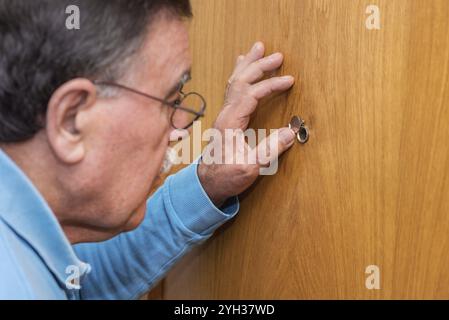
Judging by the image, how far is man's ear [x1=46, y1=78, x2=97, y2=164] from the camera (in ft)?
2.05

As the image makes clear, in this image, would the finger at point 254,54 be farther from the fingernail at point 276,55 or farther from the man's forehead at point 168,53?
the man's forehead at point 168,53

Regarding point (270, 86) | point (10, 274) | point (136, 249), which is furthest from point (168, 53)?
point (136, 249)

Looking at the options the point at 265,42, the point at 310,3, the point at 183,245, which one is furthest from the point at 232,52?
the point at 183,245

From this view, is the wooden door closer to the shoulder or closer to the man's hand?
the man's hand

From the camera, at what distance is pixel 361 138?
0.69 metres

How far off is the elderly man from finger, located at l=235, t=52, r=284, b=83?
0.10 feet

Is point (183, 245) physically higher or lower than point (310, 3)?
lower

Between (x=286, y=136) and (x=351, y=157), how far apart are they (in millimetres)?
119

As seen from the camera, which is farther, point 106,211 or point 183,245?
point 183,245

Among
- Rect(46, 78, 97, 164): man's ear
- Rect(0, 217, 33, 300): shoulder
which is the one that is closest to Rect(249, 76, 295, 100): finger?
Rect(46, 78, 97, 164): man's ear

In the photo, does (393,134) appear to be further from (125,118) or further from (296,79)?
(125,118)

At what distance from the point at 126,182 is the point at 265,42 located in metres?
0.30
